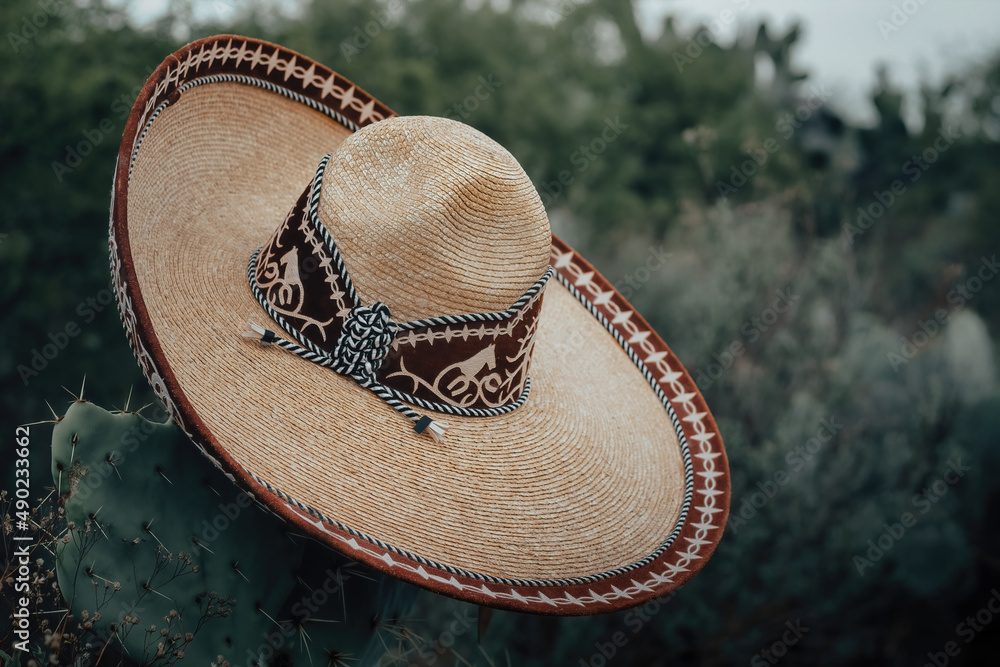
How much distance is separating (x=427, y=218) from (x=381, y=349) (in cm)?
31

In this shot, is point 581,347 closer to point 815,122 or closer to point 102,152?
point 102,152

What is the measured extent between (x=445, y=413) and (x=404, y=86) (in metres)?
4.02

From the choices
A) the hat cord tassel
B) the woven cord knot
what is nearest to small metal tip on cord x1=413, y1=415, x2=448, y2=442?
the hat cord tassel

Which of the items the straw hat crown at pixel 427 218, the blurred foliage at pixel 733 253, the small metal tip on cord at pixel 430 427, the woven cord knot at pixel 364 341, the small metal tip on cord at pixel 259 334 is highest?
the straw hat crown at pixel 427 218

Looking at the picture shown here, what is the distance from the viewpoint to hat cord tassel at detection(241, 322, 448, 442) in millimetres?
1651

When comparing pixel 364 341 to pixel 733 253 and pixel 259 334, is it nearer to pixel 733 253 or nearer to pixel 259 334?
pixel 259 334

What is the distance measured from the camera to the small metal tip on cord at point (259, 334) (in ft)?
5.31

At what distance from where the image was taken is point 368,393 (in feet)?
5.56

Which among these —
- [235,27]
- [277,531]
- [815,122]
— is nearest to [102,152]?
[235,27]

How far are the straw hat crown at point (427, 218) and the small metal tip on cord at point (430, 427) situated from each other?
24 centimetres

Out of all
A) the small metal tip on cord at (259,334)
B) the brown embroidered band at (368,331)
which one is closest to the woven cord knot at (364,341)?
the brown embroidered band at (368,331)

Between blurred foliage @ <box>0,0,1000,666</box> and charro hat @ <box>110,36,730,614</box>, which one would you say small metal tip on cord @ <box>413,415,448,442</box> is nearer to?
charro hat @ <box>110,36,730,614</box>

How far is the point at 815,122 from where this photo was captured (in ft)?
19.9

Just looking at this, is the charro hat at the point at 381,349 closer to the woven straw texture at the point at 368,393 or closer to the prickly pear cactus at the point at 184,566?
the woven straw texture at the point at 368,393
